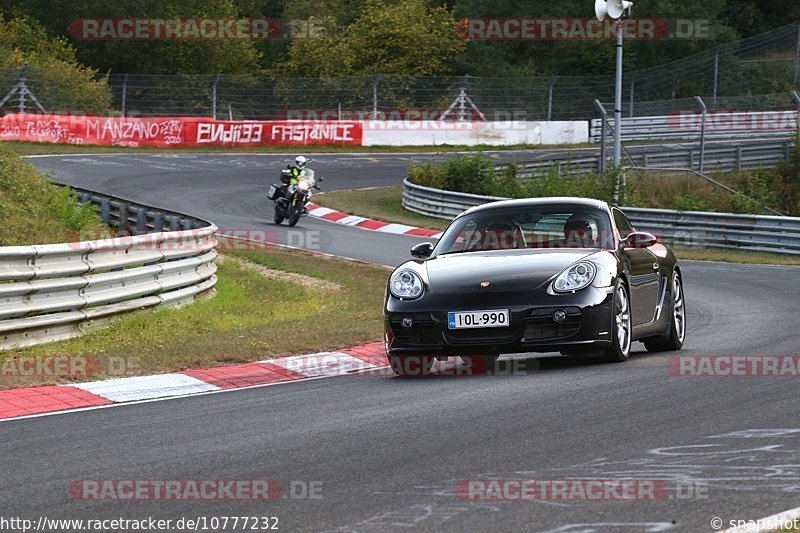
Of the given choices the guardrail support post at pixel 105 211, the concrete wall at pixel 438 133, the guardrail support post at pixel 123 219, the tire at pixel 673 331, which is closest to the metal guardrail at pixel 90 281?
the tire at pixel 673 331

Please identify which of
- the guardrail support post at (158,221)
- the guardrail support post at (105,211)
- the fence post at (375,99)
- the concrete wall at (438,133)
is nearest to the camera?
the guardrail support post at (158,221)

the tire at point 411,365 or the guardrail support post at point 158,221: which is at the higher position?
the guardrail support post at point 158,221

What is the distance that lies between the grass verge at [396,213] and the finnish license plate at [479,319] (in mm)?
14561

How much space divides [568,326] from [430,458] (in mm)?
3196

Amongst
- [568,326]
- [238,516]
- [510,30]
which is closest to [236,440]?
[238,516]

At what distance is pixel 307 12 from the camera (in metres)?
84.8

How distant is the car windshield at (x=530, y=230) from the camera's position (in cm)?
1026

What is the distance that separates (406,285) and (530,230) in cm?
126

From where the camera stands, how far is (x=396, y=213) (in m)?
30.9

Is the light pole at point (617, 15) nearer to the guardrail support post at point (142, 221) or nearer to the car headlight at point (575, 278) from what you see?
the guardrail support post at point (142, 221)

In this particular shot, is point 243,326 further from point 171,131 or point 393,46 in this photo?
point 393,46

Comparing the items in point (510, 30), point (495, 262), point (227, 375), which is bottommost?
point (227, 375)

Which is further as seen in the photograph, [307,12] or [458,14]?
[307,12]

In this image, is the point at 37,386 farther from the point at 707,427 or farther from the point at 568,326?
the point at 707,427
